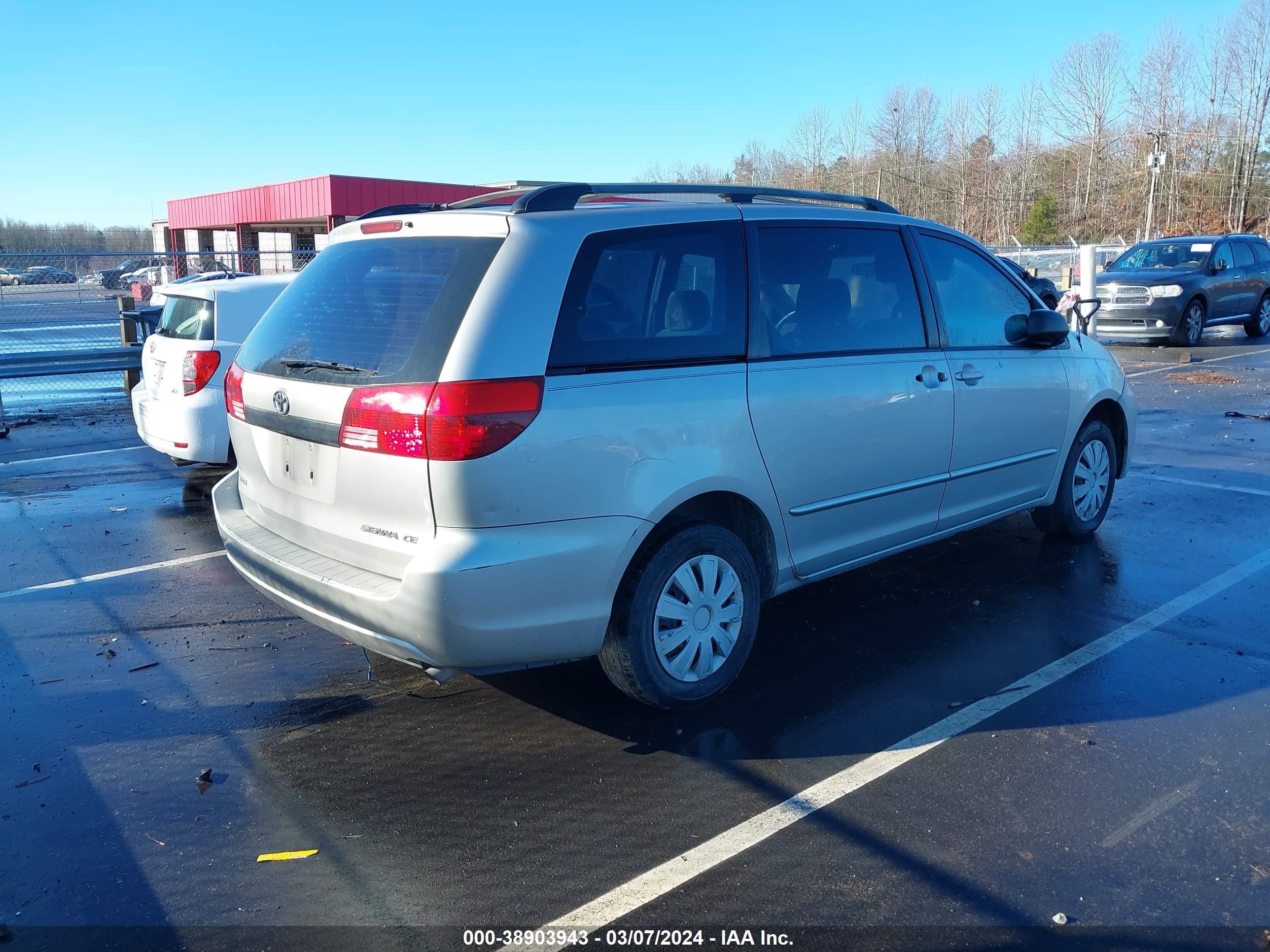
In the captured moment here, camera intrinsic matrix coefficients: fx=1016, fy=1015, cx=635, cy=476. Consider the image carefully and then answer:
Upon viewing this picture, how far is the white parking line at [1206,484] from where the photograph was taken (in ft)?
24.5

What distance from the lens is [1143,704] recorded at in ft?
13.5

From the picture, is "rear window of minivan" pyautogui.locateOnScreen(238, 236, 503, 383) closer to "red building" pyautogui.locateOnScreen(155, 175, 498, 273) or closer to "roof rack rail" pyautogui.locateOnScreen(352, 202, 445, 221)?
"roof rack rail" pyautogui.locateOnScreen(352, 202, 445, 221)

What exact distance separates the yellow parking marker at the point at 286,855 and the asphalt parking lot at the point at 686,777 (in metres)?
0.02

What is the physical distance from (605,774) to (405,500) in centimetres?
121

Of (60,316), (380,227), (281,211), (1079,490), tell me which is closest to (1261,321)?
(1079,490)

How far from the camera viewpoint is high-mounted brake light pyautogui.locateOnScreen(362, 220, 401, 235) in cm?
390

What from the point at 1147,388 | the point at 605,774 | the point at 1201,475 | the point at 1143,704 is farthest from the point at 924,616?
the point at 1147,388

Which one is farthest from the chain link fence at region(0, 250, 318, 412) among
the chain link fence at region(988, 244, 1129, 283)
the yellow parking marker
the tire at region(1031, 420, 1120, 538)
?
the chain link fence at region(988, 244, 1129, 283)

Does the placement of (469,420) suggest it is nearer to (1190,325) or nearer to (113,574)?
(113,574)

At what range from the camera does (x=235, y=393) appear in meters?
4.29

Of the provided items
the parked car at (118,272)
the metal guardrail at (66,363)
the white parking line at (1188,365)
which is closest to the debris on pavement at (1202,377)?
the white parking line at (1188,365)

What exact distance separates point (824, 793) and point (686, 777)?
481 mm

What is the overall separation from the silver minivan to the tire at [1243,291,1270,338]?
18.1 m

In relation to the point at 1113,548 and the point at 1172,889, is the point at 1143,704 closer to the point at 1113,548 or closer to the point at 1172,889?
the point at 1172,889
